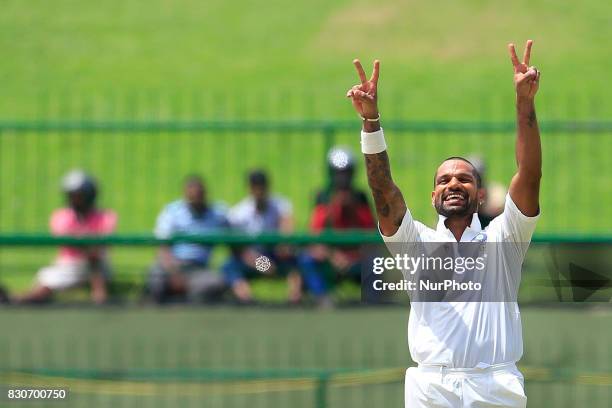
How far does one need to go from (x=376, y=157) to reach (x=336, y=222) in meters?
4.02

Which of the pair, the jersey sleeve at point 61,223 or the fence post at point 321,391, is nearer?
the fence post at point 321,391

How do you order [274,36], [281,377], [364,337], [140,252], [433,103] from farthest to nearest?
[274,36] < [433,103] < [140,252] < [364,337] < [281,377]

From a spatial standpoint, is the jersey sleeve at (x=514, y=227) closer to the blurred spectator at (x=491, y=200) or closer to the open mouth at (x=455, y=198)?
the open mouth at (x=455, y=198)

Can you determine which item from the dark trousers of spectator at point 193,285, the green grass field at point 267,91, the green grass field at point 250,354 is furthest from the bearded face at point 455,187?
the green grass field at point 267,91

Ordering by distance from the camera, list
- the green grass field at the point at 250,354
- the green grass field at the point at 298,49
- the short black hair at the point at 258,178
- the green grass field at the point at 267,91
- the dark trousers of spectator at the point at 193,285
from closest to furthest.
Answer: the green grass field at the point at 250,354 < the dark trousers of spectator at the point at 193,285 < the short black hair at the point at 258,178 < the green grass field at the point at 267,91 < the green grass field at the point at 298,49

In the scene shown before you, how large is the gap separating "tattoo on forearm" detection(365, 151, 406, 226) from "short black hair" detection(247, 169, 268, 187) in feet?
16.3

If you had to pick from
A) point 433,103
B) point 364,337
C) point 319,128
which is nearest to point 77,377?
point 364,337

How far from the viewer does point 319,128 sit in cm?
974

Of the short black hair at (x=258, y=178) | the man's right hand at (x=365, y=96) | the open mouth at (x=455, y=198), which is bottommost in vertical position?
the open mouth at (x=455, y=198)

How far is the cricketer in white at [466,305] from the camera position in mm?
5281

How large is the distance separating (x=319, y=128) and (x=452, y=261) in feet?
14.0

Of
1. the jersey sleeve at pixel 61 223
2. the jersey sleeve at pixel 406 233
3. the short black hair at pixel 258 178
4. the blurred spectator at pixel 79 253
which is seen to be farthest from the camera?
the jersey sleeve at pixel 61 223

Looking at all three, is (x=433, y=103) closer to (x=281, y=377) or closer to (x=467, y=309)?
(x=281, y=377)

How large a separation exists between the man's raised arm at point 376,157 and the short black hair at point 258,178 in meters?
4.96
